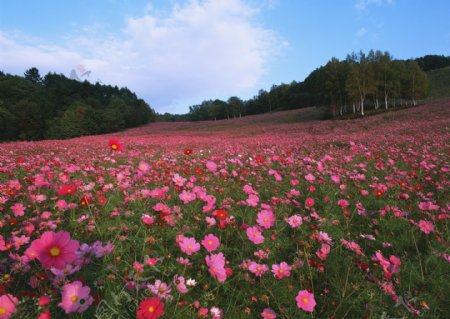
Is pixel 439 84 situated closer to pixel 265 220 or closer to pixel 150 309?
pixel 265 220

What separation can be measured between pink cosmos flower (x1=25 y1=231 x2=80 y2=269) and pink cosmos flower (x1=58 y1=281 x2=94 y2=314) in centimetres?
16

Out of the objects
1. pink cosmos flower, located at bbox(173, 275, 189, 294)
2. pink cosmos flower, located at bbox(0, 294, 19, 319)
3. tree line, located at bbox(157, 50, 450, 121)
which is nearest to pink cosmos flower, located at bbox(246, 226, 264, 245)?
pink cosmos flower, located at bbox(173, 275, 189, 294)

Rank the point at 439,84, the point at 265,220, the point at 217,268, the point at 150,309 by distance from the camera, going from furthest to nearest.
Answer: the point at 439,84
the point at 265,220
the point at 217,268
the point at 150,309

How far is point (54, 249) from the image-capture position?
3.28ft

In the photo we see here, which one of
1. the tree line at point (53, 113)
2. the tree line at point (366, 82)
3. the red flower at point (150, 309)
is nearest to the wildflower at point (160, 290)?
the red flower at point (150, 309)

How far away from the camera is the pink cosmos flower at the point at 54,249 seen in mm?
966

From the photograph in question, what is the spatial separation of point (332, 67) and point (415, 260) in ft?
123

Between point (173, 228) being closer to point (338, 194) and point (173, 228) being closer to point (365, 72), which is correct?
point (338, 194)

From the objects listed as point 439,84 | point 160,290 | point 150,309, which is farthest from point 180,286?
point 439,84

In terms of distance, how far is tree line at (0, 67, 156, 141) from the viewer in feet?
131

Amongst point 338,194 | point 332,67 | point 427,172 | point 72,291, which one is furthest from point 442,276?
point 332,67

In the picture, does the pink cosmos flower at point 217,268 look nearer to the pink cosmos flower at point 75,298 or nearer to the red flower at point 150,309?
the red flower at point 150,309

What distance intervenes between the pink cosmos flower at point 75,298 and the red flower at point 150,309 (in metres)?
0.26

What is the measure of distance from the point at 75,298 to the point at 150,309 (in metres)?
0.37
